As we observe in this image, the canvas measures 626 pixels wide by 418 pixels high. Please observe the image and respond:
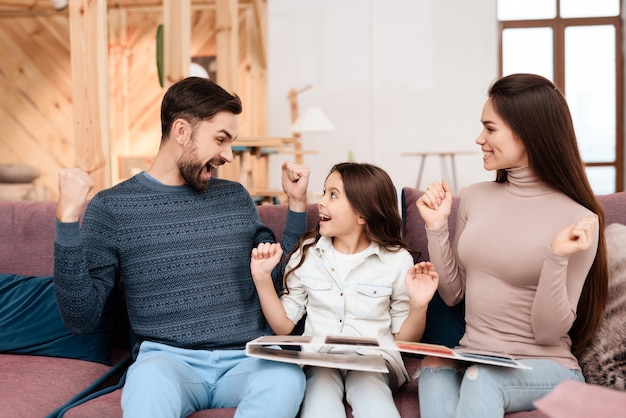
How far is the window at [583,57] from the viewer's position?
7.82 meters

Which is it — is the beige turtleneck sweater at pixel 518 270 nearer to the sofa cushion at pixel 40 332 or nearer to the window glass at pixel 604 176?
the sofa cushion at pixel 40 332

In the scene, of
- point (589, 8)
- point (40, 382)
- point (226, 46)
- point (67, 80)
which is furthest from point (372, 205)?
point (589, 8)

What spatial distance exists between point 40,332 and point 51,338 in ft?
0.12

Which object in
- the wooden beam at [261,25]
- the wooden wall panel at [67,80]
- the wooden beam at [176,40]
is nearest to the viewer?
the wooden beam at [176,40]

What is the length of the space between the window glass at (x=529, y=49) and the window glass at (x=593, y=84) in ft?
0.71

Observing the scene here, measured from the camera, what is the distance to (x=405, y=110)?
7852 millimetres

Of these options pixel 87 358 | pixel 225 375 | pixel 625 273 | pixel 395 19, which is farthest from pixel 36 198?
pixel 625 273

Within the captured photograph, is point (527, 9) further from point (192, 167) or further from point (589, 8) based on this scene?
point (192, 167)

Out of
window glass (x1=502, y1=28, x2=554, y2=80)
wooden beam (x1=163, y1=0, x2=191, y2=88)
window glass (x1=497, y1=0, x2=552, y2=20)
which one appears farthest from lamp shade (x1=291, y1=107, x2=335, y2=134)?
wooden beam (x1=163, y1=0, x2=191, y2=88)

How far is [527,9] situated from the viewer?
788 cm

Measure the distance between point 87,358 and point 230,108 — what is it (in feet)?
2.72

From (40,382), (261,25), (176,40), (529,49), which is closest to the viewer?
(40,382)

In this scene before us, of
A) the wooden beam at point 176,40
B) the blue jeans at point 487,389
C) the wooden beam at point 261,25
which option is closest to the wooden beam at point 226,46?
the wooden beam at point 176,40

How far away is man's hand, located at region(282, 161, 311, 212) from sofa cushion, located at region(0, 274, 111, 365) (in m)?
0.67
